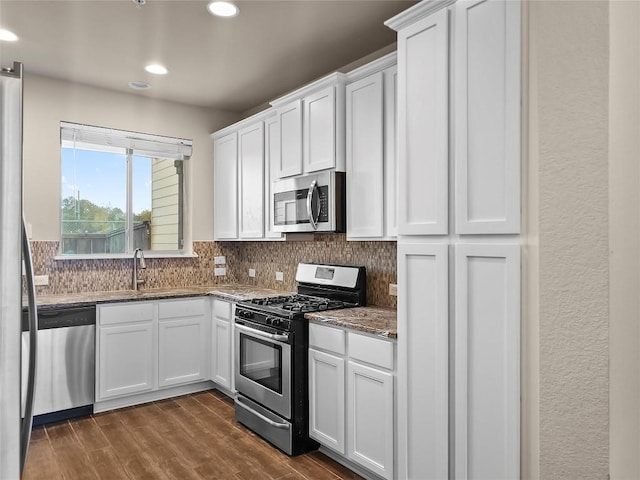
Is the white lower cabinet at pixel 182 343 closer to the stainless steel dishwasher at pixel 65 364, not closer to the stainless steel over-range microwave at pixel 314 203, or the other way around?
the stainless steel dishwasher at pixel 65 364

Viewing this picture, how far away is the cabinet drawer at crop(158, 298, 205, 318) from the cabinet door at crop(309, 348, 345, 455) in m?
1.59

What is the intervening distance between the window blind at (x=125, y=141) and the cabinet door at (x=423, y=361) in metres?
3.15

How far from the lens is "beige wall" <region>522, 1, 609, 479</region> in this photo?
0.93 m

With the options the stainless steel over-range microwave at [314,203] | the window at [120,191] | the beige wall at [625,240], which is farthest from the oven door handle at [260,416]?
the beige wall at [625,240]

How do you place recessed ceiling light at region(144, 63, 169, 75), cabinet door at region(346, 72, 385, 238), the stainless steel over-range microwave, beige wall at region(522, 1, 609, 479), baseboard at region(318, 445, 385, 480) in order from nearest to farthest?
1. beige wall at region(522, 1, 609, 479)
2. baseboard at region(318, 445, 385, 480)
3. cabinet door at region(346, 72, 385, 238)
4. the stainless steel over-range microwave
5. recessed ceiling light at region(144, 63, 169, 75)

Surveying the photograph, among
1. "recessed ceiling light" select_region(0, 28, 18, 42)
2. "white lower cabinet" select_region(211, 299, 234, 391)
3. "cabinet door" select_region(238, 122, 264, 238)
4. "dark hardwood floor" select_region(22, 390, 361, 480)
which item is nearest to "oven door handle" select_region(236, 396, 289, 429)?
"dark hardwood floor" select_region(22, 390, 361, 480)

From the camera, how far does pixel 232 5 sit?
2.61 m

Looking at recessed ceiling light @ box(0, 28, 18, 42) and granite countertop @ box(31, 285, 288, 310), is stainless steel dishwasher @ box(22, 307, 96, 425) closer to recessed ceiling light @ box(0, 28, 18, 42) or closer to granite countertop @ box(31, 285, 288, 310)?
granite countertop @ box(31, 285, 288, 310)

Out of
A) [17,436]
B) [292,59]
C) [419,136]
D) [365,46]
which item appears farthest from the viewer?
[292,59]

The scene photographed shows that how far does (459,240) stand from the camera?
6.30 feet

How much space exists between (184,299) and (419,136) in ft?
8.90

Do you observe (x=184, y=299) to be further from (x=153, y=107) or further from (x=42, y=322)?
(x=153, y=107)

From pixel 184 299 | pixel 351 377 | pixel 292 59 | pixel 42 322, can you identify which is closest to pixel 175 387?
pixel 184 299

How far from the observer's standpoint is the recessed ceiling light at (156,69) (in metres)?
3.52
